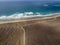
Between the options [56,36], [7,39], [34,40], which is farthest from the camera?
[56,36]

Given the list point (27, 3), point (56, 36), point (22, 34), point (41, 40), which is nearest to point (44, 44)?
point (41, 40)

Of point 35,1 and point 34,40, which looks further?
point 35,1

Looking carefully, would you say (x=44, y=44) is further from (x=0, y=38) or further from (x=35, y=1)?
(x=35, y=1)

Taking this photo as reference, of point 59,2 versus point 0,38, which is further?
point 59,2

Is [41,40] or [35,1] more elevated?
[35,1]

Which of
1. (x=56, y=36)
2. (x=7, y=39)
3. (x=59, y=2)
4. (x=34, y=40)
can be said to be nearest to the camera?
(x=7, y=39)

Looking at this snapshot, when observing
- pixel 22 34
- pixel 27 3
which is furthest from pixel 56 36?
pixel 27 3

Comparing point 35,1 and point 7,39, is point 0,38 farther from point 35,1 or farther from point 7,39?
point 35,1

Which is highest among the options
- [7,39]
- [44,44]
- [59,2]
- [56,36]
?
[59,2]

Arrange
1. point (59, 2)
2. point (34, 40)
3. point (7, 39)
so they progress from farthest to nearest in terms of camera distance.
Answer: point (59, 2) < point (34, 40) < point (7, 39)
